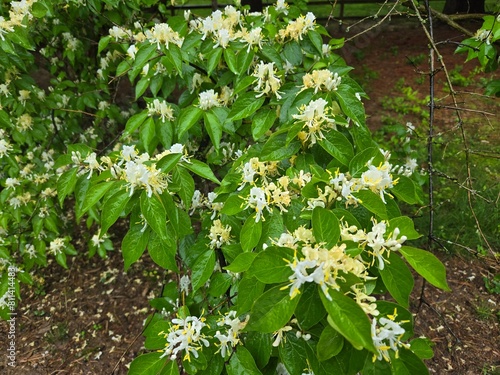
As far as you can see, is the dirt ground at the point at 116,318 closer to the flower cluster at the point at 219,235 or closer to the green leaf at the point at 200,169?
the flower cluster at the point at 219,235

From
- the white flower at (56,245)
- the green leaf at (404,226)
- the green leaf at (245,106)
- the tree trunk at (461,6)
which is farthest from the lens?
the tree trunk at (461,6)

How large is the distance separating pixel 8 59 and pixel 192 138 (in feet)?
3.17

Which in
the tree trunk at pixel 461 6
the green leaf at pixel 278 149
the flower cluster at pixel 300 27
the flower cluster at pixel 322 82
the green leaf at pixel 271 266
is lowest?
the tree trunk at pixel 461 6

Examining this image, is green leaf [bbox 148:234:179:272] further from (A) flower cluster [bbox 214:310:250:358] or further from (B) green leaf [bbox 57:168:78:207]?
(B) green leaf [bbox 57:168:78:207]

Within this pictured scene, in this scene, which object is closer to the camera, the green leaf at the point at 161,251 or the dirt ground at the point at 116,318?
the green leaf at the point at 161,251

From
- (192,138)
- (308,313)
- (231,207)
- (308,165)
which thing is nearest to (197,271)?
(231,207)

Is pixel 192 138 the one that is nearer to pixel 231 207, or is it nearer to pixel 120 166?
pixel 120 166

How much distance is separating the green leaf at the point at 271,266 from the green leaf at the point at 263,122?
65 cm

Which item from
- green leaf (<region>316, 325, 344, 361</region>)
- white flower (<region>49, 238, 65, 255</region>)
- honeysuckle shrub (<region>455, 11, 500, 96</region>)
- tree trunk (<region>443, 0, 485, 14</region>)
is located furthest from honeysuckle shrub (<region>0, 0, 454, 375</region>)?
tree trunk (<region>443, 0, 485, 14</region>)

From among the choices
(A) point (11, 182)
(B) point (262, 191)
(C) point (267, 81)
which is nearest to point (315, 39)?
(C) point (267, 81)

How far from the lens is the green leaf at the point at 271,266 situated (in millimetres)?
790

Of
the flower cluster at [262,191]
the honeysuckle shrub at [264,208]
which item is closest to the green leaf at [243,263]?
the honeysuckle shrub at [264,208]

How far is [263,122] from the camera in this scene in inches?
54.7

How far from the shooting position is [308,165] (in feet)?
3.95
